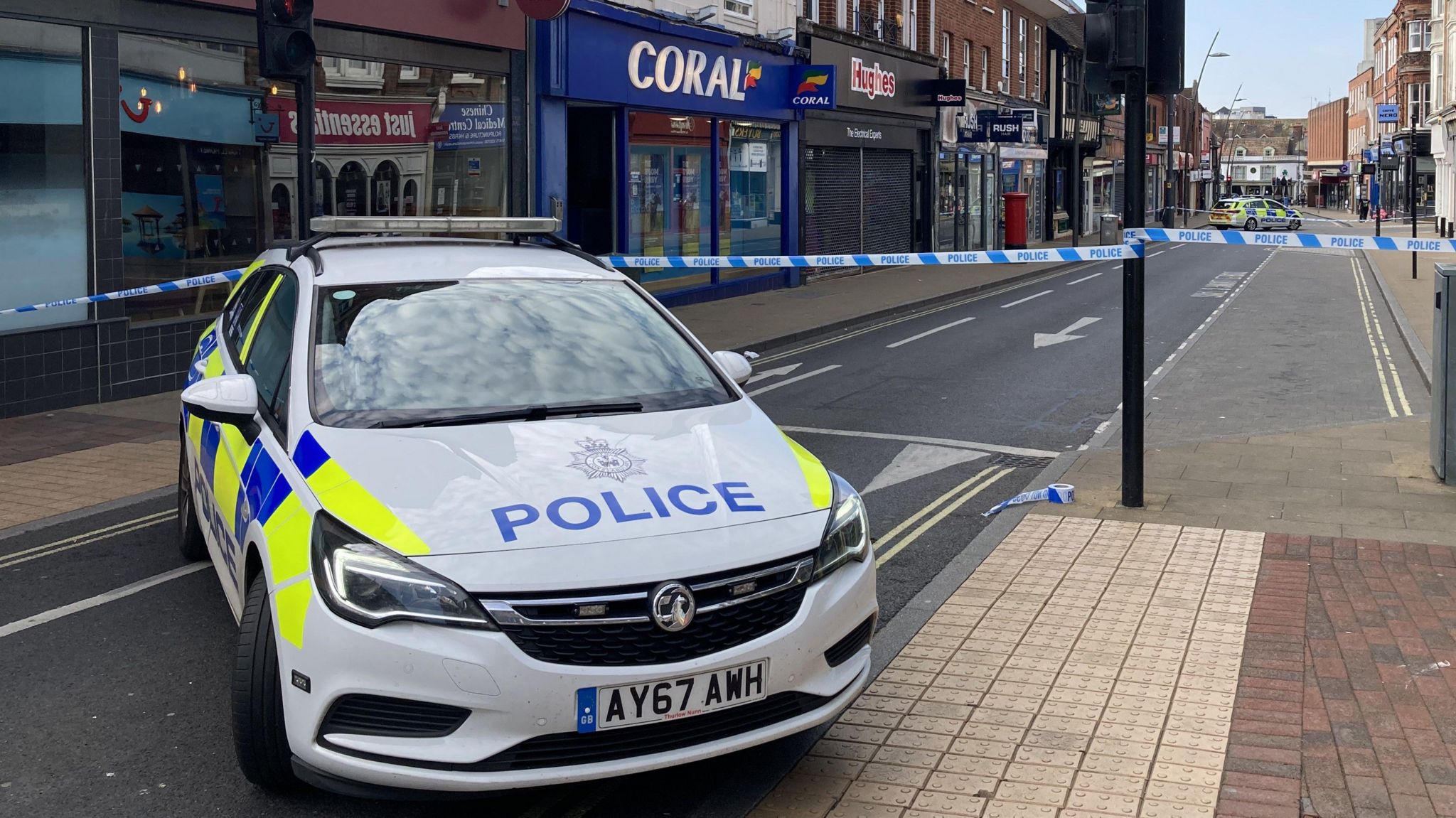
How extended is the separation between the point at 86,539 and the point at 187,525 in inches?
40.2

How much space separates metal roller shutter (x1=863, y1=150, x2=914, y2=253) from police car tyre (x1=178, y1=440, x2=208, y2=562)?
982 inches

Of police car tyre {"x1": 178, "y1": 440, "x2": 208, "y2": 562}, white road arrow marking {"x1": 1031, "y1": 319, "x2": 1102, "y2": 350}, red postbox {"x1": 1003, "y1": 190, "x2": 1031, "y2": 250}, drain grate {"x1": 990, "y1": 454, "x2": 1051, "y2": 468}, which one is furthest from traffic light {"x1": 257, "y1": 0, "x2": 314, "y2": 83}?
red postbox {"x1": 1003, "y1": 190, "x2": 1031, "y2": 250}

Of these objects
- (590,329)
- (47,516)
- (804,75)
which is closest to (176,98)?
(47,516)

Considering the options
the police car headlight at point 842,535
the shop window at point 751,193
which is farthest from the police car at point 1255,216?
the police car headlight at point 842,535

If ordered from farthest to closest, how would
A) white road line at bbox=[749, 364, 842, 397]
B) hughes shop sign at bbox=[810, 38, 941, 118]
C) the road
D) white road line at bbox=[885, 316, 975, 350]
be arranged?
1. hughes shop sign at bbox=[810, 38, 941, 118]
2. white road line at bbox=[885, 316, 975, 350]
3. white road line at bbox=[749, 364, 842, 397]
4. the road

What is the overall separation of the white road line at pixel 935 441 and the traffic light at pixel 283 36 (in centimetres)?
467

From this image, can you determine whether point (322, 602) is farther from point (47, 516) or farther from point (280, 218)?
point (280, 218)

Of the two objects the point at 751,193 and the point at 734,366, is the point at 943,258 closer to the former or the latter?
the point at 734,366

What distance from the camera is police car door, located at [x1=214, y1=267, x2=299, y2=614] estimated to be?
4527mm

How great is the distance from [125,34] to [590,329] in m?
9.32

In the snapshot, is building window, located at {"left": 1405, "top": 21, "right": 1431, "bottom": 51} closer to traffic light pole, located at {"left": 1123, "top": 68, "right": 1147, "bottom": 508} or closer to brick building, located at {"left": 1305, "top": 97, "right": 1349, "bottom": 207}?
brick building, located at {"left": 1305, "top": 97, "right": 1349, "bottom": 207}

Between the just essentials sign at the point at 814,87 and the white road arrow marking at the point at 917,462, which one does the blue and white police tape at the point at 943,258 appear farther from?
the just essentials sign at the point at 814,87

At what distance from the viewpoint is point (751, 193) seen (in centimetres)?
2548

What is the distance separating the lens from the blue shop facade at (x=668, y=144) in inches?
769
